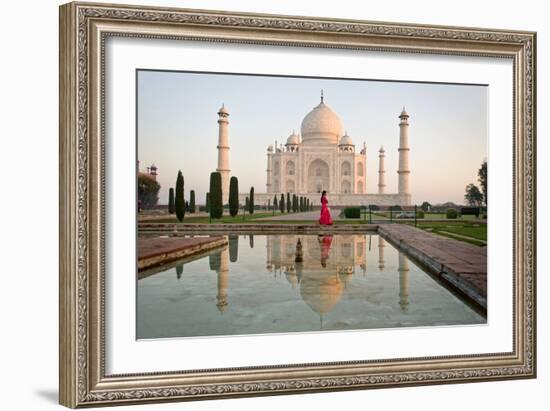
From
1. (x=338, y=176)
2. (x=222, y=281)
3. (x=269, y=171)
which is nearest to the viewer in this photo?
(x=222, y=281)

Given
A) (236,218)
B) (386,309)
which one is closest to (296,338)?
(386,309)

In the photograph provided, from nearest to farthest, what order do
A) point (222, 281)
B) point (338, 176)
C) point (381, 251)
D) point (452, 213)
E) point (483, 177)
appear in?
point (222, 281), point (483, 177), point (452, 213), point (381, 251), point (338, 176)

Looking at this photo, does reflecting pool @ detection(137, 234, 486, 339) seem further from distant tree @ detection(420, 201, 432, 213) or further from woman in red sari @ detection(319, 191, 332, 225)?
distant tree @ detection(420, 201, 432, 213)

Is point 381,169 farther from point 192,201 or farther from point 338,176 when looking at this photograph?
point 192,201

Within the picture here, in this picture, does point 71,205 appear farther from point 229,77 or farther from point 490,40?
point 490,40

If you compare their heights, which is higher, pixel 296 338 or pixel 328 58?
pixel 328 58

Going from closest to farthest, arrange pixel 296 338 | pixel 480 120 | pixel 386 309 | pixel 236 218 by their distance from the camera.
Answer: pixel 296 338 < pixel 386 309 < pixel 480 120 < pixel 236 218

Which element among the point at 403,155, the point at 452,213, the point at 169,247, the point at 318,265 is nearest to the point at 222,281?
the point at 169,247

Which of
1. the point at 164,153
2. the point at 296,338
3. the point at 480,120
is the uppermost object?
the point at 480,120
